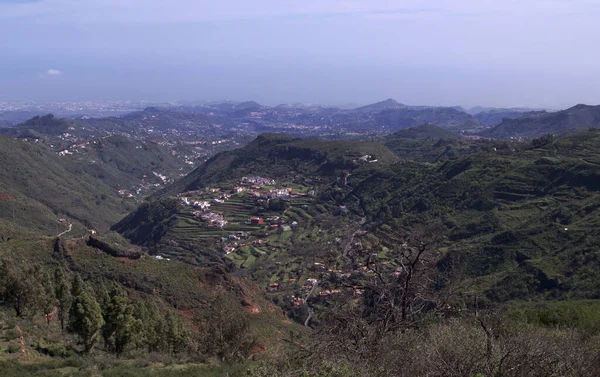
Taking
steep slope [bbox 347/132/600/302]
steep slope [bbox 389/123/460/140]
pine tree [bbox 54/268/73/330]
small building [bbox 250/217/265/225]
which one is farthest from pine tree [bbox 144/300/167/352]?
steep slope [bbox 389/123/460/140]

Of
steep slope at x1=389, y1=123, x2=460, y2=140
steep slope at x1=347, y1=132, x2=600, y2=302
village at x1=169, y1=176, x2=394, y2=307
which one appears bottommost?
village at x1=169, y1=176, x2=394, y2=307

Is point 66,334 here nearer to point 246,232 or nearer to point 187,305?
point 187,305

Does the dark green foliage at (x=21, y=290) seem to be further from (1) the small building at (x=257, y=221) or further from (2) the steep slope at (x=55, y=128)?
(2) the steep slope at (x=55, y=128)

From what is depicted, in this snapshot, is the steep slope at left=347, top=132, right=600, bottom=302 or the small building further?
the small building

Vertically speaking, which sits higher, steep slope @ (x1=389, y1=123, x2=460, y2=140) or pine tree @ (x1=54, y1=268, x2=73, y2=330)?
steep slope @ (x1=389, y1=123, x2=460, y2=140)

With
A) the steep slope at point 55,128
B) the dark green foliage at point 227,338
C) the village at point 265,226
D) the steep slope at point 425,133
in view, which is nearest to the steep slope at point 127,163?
the steep slope at point 55,128

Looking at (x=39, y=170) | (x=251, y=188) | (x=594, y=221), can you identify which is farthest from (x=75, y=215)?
(x=594, y=221)

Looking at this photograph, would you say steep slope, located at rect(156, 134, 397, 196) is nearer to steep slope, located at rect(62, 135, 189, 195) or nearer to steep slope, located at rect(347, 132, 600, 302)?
steep slope, located at rect(347, 132, 600, 302)
